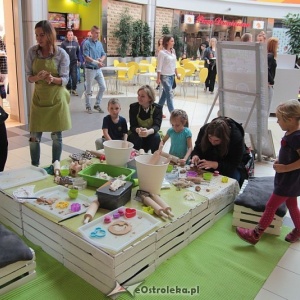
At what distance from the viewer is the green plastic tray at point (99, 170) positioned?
2236mm

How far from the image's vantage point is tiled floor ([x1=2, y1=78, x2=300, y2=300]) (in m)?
1.91

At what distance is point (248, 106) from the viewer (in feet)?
12.0

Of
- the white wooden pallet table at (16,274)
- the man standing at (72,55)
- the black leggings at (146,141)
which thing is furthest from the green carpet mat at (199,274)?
the man standing at (72,55)

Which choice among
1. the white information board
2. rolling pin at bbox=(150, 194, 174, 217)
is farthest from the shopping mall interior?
rolling pin at bbox=(150, 194, 174, 217)

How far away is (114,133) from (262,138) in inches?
68.7

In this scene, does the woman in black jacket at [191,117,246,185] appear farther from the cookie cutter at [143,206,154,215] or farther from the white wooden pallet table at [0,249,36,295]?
the white wooden pallet table at [0,249,36,295]

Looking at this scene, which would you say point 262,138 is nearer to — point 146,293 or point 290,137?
point 290,137

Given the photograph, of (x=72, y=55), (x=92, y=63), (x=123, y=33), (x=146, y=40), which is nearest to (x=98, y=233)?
(x=92, y=63)

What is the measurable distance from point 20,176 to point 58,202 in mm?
548

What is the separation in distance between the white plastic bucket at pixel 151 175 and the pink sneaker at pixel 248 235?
A: 0.64 metres

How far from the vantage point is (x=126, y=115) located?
20.1 ft

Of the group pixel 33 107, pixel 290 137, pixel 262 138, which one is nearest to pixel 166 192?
pixel 290 137

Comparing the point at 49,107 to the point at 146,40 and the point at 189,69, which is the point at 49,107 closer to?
the point at 189,69

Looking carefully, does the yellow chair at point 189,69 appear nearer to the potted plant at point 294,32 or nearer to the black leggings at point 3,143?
the potted plant at point 294,32
